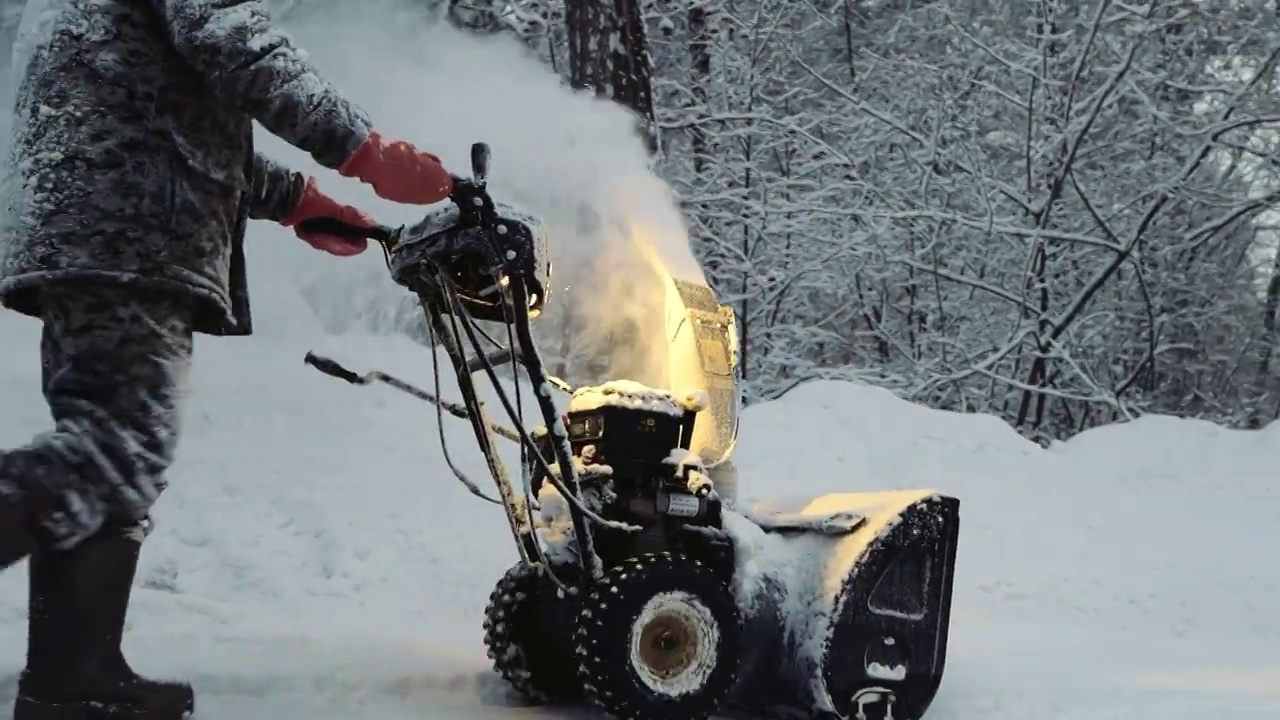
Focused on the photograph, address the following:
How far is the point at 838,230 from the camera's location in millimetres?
12336

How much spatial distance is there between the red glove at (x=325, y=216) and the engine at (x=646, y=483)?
29.0 inches

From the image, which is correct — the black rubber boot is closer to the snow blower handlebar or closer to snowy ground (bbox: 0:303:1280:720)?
snowy ground (bbox: 0:303:1280:720)

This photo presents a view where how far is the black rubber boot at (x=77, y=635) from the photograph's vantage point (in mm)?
2588

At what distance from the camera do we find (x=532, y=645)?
3.42 metres

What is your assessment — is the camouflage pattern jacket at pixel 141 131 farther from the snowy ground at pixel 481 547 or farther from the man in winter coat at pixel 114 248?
the snowy ground at pixel 481 547

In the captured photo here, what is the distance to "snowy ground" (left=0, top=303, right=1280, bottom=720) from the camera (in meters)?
3.67

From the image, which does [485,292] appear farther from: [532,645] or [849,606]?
[849,606]

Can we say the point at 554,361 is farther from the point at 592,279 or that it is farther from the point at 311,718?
the point at 311,718

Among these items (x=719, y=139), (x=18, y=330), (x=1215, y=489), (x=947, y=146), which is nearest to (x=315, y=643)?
(x=18, y=330)

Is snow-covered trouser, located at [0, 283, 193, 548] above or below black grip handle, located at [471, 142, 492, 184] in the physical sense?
below

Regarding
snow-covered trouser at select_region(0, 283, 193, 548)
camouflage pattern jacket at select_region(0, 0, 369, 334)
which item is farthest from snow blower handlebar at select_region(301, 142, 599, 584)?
snow-covered trouser at select_region(0, 283, 193, 548)

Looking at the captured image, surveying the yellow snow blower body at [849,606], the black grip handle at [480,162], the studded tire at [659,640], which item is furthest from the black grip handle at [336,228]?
the yellow snow blower body at [849,606]

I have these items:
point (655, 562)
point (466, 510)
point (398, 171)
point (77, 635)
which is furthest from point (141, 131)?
point (466, 510)

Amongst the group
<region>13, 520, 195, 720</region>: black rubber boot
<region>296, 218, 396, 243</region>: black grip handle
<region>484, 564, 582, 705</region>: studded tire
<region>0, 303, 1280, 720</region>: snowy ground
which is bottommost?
<region>0, 303, 1280, 720</region>: snowy ground
